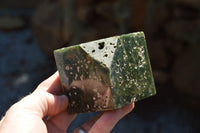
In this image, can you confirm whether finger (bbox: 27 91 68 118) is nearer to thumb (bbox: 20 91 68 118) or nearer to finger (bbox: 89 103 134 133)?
thumb (bbox: 20 91 68 118)

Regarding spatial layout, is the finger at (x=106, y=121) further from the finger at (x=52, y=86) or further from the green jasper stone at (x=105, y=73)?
the finger at (x=52, y=86)

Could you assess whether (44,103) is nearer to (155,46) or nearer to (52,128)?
(52,128)

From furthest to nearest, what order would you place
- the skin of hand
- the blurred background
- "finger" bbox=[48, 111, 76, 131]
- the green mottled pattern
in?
the blurred background
"finger" bbox=[48, 111, 76, 131]
the green mottled pattern
the skin of hand

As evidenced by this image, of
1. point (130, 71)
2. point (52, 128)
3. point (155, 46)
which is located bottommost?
point (52, 128)

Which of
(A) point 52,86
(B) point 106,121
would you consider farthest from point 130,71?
(A) point 52,86

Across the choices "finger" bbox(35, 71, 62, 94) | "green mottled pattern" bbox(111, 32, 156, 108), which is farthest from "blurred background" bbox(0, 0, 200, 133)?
"green mottled pattern" bbox(111, 32, 156, 108)

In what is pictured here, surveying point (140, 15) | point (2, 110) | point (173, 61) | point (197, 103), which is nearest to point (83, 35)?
point (140, 15)
